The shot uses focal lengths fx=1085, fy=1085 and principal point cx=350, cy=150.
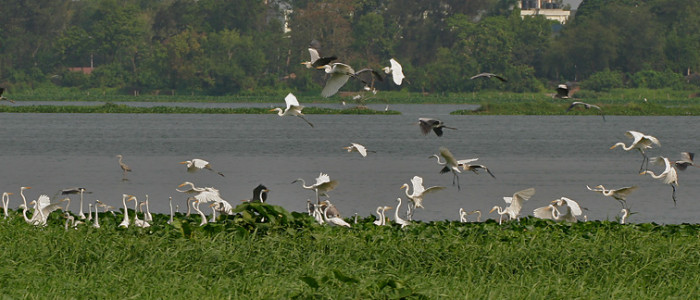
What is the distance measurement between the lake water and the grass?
8639mm

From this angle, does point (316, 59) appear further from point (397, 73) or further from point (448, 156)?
point (448, 156)

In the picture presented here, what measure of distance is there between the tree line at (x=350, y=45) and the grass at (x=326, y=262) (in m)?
89.3

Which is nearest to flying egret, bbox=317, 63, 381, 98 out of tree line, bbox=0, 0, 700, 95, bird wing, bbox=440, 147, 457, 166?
bird wing, bbox=440, 147, 457, 166

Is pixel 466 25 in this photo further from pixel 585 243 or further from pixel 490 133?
pixel 585 243

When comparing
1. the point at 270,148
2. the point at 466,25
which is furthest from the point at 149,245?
the point at 466,25

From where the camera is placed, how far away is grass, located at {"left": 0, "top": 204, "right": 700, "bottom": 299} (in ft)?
31.1

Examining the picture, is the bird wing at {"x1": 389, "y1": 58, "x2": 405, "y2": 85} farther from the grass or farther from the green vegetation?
the green vegetation

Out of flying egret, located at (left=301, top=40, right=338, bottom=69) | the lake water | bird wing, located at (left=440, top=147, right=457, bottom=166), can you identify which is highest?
flying egret, located at (left=301, top=40, right=338, bottom=69)

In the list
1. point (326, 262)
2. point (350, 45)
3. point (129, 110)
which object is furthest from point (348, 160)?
point (350, 45)

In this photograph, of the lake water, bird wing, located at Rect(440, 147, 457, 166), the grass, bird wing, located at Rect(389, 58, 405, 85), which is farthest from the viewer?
the lake water

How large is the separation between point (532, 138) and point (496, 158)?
49.3 feet

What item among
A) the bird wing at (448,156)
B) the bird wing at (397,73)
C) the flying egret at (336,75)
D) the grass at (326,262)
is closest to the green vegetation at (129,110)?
the bird wing at (448,156)

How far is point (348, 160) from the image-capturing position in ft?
133

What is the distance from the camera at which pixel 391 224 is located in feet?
46.0
